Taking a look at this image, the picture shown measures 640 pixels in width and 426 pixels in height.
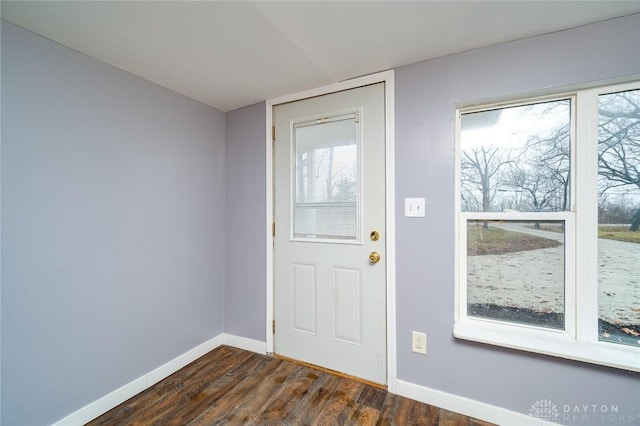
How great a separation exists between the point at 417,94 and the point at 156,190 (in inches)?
77.1

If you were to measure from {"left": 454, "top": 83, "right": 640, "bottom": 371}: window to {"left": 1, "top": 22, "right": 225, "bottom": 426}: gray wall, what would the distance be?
2.05 meters

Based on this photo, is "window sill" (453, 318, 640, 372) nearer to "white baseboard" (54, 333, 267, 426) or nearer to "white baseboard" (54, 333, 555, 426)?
"white baseboard" (54, 333, 555, 426)

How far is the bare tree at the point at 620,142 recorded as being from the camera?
52.3 inches

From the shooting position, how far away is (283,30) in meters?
1.38

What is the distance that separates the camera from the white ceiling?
121 centimetres

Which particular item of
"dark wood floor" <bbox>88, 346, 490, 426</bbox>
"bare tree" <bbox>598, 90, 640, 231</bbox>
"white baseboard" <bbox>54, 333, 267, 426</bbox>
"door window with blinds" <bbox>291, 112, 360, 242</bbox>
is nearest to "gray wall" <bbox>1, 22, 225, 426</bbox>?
"white baseboard" <bbox>54, 333, 267, 426</bbox>

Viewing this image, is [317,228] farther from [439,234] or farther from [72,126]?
[72,126]

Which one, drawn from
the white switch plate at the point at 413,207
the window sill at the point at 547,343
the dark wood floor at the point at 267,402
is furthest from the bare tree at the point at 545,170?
the dark wood floor at the point at 267,402

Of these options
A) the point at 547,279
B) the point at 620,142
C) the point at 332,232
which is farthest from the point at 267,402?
the point at 620,142

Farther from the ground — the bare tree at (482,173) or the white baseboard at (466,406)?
the bare tree at (482,173)

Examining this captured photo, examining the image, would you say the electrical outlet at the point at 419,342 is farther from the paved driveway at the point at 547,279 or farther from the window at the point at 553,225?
the paved driveway at the point at 547,279

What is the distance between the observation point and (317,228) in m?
2.06

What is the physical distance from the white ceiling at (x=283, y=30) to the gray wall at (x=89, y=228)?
0.25m

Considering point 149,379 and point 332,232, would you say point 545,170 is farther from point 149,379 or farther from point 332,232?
point 149,379
